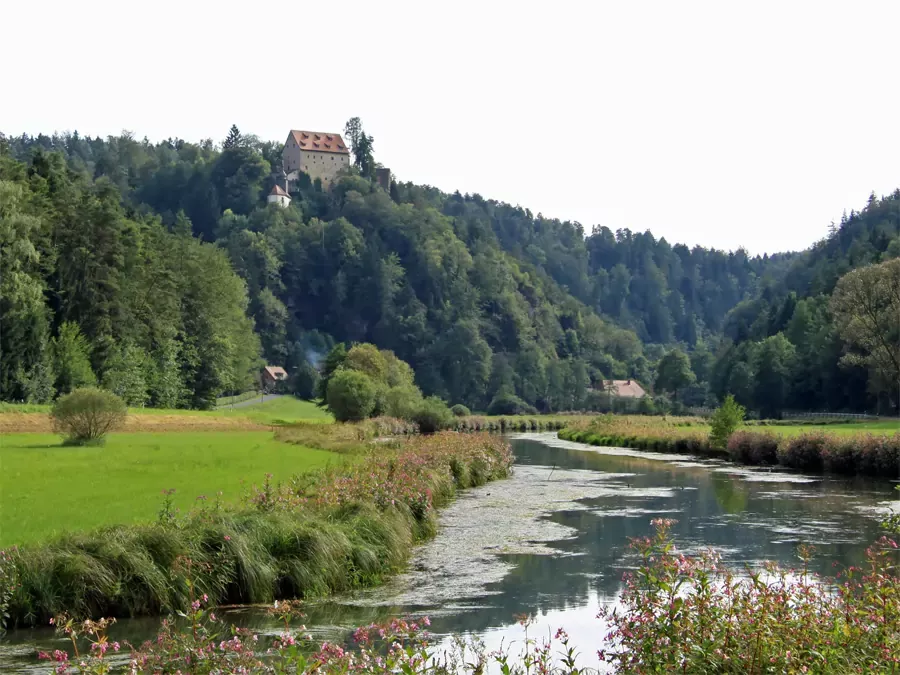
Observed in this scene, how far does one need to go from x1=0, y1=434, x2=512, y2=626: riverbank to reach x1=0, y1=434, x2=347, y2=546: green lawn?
6.06 feet

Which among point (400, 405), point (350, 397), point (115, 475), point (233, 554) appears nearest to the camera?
point (233, 554)

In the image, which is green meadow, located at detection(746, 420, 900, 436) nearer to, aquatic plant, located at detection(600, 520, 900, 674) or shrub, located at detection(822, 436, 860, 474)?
shrub, located at detection(822, 436, 860, 474)

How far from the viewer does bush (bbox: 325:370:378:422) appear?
294 feet

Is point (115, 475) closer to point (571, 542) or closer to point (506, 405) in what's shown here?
point (571, 542)

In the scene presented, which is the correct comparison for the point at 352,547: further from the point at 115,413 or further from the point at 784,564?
the point at 115,413

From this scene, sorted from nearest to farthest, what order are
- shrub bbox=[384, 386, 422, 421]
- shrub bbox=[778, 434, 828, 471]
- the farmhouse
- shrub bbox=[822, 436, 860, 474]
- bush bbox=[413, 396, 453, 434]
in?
shrub bbox=[822, 436, 860, 474], shrub bbox=[778, 434, 828, 471], shrub bbox=[384, 386, 422, 421], bush bbox=[413, 396, 453, 434], the farmhouse

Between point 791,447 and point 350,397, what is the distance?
45.1 m

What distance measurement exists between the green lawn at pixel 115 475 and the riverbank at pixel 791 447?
2417 cm

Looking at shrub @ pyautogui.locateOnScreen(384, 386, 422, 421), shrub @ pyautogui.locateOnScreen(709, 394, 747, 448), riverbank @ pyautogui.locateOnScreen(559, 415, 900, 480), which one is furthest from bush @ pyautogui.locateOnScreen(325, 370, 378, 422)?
shrub @ pyautogui.locateOnScreen(709, 394, 747, 448)

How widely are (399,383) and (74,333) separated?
43.3 metres

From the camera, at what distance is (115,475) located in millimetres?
31688

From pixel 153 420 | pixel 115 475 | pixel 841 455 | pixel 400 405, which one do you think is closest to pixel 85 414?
pixel 115 475

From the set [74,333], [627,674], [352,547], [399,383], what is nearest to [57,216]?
[74,333]

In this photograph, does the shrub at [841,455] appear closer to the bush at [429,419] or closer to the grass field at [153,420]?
the grass field at [153,420]
